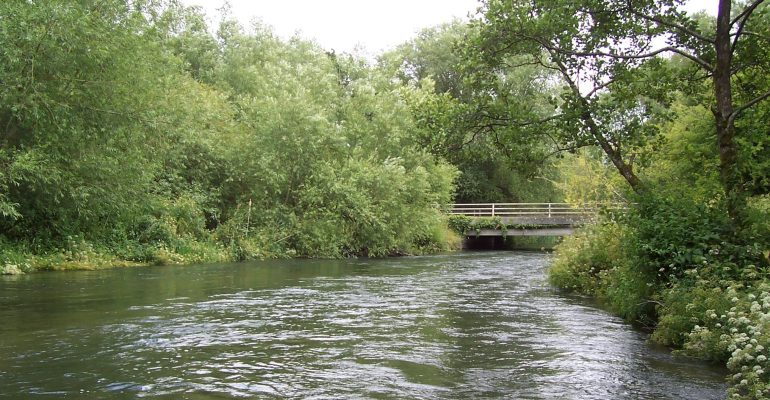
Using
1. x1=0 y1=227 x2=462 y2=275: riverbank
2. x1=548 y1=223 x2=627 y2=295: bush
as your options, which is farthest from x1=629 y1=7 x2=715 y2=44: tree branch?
x1=0 y1=227 x2=462 y2=275: riverbank

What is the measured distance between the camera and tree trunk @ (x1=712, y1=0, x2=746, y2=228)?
11133 millimetres

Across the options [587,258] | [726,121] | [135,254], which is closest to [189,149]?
[135,254]

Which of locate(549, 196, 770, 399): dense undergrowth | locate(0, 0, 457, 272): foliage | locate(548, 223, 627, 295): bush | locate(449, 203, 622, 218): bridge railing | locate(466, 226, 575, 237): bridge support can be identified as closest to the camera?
locate(549, 196, 770, 399): dense undergrowth

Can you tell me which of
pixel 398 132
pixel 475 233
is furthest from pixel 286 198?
pixel 475 233

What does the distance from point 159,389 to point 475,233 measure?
40.9 meters

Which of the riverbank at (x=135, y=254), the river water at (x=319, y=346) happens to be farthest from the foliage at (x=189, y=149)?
the river water at (x=319, y=346)

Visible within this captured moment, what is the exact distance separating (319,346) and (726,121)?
291 inches

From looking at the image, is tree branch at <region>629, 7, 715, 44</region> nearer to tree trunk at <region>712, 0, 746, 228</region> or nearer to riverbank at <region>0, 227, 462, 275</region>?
tree trunk at <region>712, 0, 746, 228</region>

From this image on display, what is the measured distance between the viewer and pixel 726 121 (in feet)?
36.7

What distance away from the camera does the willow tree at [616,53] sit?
41.2 feet

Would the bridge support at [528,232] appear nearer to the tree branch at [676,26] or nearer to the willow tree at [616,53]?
the willow tree at [616,53]

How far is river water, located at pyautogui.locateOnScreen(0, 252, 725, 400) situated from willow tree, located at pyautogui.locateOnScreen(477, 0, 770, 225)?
3.72 meters

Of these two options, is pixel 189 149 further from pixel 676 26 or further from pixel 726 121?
pixel 726 121

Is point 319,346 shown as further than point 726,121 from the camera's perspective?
No
